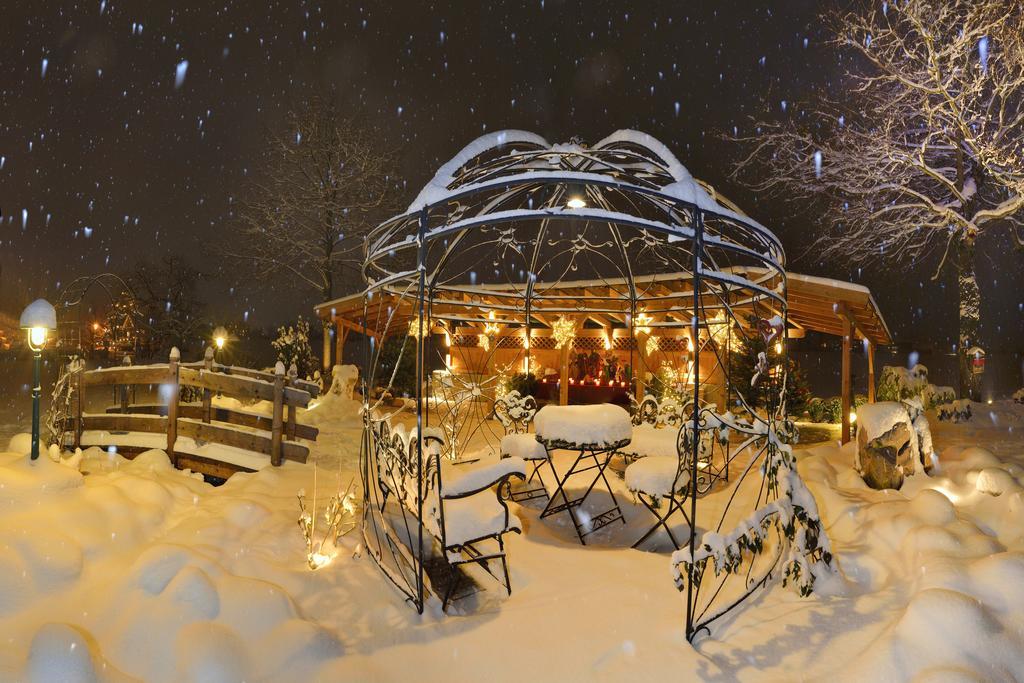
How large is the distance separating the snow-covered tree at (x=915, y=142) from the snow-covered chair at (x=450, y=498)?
11.6 meters

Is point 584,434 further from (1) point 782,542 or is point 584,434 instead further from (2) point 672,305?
(2) point 672,305

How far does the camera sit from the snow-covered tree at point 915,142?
10.4 meters

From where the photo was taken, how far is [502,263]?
798 cm

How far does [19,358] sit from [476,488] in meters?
37.6

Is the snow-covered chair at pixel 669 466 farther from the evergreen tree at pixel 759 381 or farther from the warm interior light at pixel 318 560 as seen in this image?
the evergreen tree at pixel 759 381

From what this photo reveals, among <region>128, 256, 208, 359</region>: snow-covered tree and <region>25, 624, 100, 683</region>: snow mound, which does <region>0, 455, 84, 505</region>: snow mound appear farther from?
<region>128, 256, 208, 359</region>: snow-covered tree

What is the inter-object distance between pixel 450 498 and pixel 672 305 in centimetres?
844

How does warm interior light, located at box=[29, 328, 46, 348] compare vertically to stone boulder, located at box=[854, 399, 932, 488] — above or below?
above

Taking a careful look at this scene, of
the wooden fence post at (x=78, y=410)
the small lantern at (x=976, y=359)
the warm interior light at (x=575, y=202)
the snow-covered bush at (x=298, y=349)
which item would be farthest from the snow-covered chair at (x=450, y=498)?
the small lantern at (x=976, y=359)

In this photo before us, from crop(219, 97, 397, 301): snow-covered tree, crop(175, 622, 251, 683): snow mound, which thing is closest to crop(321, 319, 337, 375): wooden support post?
crop(219, 97, 397, 301): snow-covered tree

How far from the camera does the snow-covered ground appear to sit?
8.37 feet

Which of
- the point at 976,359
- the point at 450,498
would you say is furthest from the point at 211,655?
the point at 976,359

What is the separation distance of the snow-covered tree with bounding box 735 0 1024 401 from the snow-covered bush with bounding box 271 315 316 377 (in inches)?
510

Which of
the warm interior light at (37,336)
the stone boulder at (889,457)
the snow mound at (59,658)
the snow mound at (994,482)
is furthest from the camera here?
the stone boulder at (889,457)
